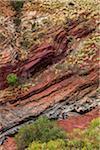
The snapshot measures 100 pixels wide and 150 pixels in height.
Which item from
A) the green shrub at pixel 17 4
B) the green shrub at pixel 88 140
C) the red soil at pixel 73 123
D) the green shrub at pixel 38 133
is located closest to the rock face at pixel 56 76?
the red soil at pixel 73 123

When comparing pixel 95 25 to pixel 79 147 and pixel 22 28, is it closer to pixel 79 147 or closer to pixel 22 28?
pixel 22 28

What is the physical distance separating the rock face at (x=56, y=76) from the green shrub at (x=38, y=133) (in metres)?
1.60

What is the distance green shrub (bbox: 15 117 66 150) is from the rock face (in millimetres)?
1604

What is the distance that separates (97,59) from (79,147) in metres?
8.87

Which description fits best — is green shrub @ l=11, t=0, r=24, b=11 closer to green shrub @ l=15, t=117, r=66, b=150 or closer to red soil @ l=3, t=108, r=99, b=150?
red soil @ l=3, t=108, r=99, b=150

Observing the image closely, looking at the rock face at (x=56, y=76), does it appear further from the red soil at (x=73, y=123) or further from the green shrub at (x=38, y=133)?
the green shrub at (x=38, y=133)

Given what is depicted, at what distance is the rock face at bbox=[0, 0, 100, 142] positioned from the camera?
19.2 metres

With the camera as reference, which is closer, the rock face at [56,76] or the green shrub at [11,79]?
the rock face at [56,76]

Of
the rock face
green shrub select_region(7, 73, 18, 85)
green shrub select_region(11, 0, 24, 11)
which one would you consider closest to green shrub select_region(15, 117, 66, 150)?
the rock face

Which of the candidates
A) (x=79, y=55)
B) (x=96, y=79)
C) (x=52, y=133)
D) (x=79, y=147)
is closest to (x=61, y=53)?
(x=79, y=55)

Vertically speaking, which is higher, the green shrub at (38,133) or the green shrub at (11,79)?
the green shrub at (11,79)

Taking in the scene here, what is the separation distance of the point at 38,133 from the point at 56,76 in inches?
167

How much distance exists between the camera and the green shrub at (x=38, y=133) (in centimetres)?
1606

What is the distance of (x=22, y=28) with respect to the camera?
2228 cm
